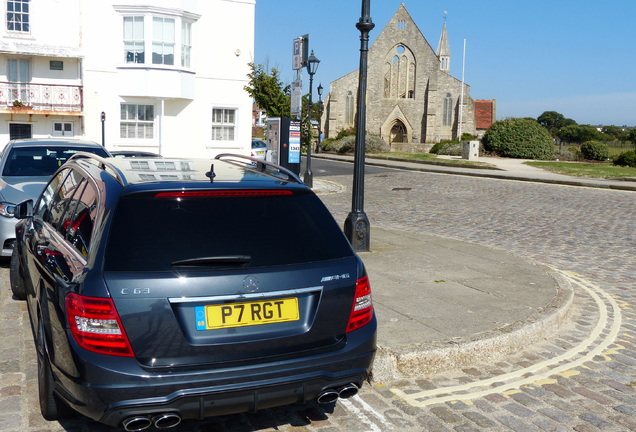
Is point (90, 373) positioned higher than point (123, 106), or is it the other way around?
point (123, 106)

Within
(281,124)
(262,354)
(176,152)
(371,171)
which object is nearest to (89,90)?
(176,152)

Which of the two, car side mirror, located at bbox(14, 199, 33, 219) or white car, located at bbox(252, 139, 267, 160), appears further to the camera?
white car, located at bbox(252, 139, 267, 160)

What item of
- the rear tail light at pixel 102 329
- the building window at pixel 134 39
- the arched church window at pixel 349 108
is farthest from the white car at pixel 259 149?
the arched church window at pixel 349 108

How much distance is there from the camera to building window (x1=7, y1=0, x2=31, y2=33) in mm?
24797

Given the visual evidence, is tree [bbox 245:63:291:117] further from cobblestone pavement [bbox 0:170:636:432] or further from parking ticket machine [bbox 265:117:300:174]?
cobblestone pavement [bbox 0:170:636:432]

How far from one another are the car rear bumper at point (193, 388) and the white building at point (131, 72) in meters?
23.0

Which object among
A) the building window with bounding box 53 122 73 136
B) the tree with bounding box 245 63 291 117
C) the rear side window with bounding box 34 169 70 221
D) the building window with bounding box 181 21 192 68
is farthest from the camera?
the building window with bounding box 53 122 73 136

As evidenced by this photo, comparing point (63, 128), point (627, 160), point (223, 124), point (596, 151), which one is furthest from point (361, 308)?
point (596, 151)

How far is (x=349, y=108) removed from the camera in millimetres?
71375

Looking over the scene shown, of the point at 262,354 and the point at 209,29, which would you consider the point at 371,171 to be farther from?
the point at 262,354

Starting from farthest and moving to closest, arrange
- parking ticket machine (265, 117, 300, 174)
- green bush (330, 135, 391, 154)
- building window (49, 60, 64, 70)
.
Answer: green bush (330, 135, 391, 154) < building window (49, 60, 64, 70) < parking ticket machine (265, 117, 300, 174)

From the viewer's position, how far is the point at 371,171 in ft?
100

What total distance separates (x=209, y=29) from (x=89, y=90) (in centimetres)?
550

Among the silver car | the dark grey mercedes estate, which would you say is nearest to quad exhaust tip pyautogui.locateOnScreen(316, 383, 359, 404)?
the dark grey mercedes estate
